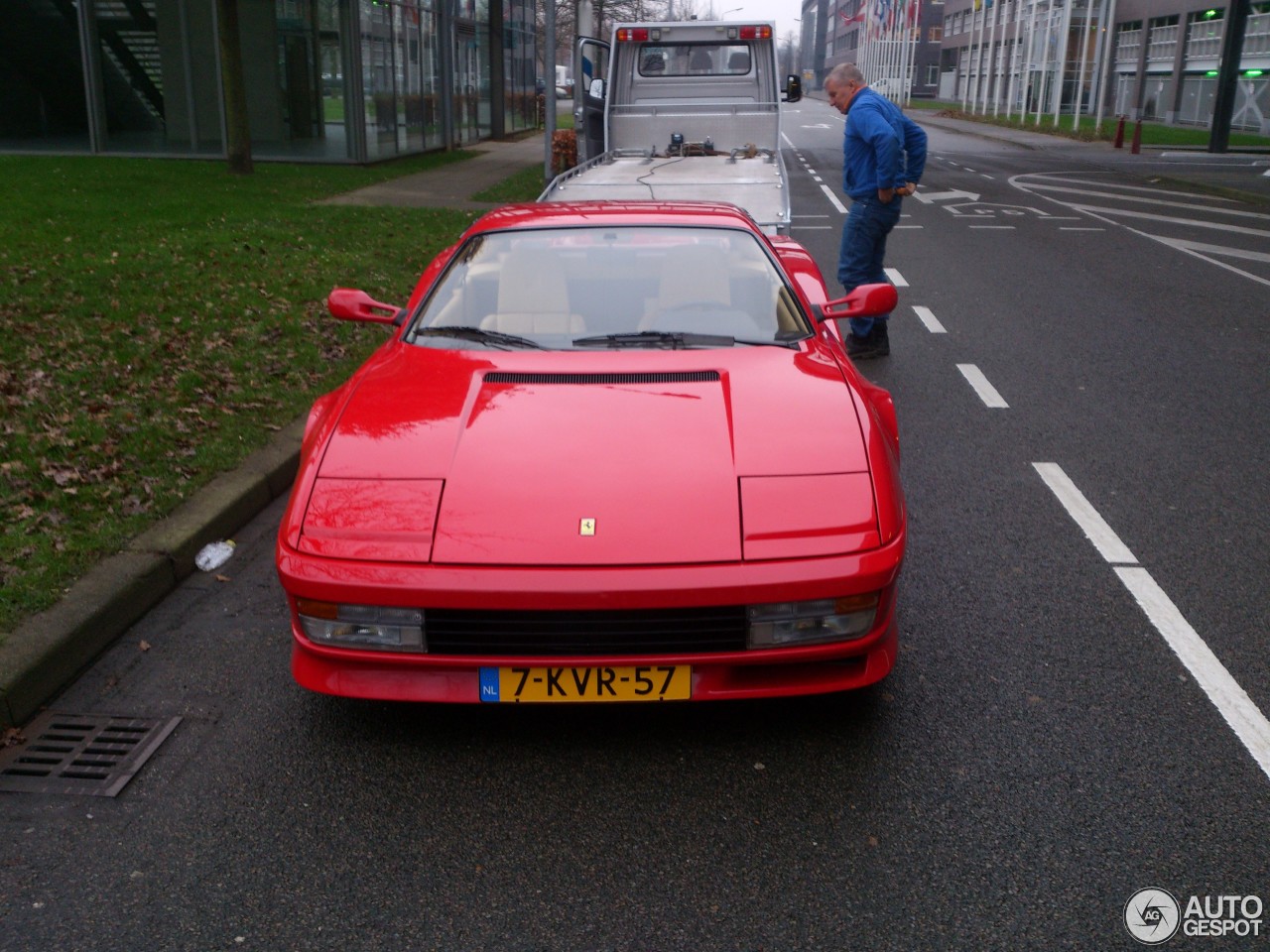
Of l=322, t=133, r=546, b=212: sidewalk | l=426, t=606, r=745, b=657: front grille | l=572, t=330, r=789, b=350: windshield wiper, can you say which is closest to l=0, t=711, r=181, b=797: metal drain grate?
l=426, t=606, r=745, b=657: front grille

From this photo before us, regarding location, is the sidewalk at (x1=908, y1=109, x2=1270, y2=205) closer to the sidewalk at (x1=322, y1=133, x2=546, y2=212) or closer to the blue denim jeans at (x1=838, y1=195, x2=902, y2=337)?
the sidewalk at (x1=322, y1=133, x2=546, y2=212)

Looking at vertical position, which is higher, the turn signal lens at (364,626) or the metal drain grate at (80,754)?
the turn signal lens at (364,626)

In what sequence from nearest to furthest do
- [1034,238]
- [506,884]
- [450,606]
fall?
[506,884], [450,606], [1034,238]

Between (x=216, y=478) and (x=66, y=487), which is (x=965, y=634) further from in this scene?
(x=66, y=487)

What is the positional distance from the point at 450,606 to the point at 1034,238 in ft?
43.5

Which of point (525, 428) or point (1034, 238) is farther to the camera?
point (1034, 238)

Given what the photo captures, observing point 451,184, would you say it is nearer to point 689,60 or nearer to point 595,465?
point 689,60

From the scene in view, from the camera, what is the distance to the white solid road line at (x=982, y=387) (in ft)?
23.7

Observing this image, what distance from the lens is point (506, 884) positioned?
2.89m

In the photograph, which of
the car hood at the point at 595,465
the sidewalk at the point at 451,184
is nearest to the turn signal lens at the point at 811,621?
the car hood at the point at 595,465

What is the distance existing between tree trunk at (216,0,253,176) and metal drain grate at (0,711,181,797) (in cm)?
1583

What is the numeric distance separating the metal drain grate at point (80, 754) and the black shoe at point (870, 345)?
19.3 feet

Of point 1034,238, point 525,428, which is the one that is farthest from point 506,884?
point 1034,238

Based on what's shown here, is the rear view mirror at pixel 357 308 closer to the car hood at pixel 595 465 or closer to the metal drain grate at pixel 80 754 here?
the car hood at pixel 595 465
